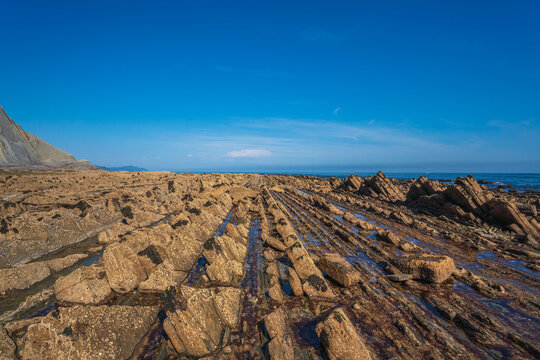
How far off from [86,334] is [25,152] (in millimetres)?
129099

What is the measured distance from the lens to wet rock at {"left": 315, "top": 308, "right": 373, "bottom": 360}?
21.3 feet

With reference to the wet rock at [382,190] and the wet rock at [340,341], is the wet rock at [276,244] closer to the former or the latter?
the wet rock at [340,341]

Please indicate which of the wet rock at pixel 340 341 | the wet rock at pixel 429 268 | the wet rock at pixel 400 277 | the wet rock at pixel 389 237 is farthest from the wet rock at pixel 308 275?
the wet rock at pixel 389 237

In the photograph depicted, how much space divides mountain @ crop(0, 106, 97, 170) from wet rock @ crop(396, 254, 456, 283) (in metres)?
108

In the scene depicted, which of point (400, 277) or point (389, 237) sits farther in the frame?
point (389, 237)

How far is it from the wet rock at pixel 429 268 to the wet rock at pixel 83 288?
15775 millimetres

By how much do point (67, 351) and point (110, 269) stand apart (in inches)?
181

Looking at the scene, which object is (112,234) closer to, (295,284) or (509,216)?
(295,284)

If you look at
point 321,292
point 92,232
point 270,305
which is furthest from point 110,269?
point 92,232

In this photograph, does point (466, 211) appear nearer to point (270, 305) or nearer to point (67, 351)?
point (270, 305)

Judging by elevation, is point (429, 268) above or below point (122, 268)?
below

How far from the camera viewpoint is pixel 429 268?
1166 cm

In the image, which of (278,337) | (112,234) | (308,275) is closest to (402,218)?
(308,275)

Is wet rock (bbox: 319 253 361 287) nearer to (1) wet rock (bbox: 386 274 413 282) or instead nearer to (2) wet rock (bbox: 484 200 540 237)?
(1) wet rock (bbox: 386 274 413 282)
